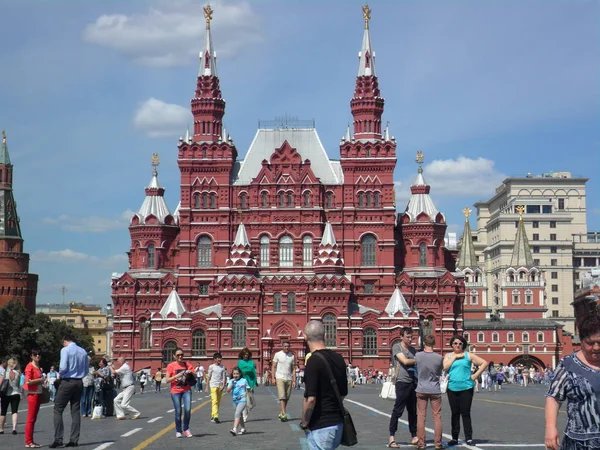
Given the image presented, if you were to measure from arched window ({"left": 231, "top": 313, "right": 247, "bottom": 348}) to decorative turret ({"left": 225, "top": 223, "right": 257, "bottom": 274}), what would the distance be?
3804 millimetres

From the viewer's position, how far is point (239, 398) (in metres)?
21.8

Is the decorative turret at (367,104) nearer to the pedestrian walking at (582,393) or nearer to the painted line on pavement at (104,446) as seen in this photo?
the painted line on pavement at (104,446)

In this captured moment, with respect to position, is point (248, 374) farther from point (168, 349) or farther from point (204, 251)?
point (204, 251)

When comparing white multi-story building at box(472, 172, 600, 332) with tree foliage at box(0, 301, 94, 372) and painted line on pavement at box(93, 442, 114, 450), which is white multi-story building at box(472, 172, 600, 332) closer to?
tree foliage at box(0, 301, 94, 372)

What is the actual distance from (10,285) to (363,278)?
61.1m

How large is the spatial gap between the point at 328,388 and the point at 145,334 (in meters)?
78.4

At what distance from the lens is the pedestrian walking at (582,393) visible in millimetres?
8984

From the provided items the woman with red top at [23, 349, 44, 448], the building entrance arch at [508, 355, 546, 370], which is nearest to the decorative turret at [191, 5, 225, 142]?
the building entrance arch at [508, 355, 546, 370]

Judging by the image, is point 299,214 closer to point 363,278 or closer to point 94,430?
point 363,278

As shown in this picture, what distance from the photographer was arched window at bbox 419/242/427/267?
291 ft

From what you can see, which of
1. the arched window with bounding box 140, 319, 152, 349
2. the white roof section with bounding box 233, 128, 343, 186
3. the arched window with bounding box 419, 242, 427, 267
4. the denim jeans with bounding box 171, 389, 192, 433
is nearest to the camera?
the denim jeans with bounding box 171, 389, 192, 433

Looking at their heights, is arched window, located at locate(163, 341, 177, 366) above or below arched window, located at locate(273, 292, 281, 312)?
below

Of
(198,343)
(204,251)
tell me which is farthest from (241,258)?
(198,343)

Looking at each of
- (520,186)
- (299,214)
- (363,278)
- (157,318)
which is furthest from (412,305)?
(520,186)
